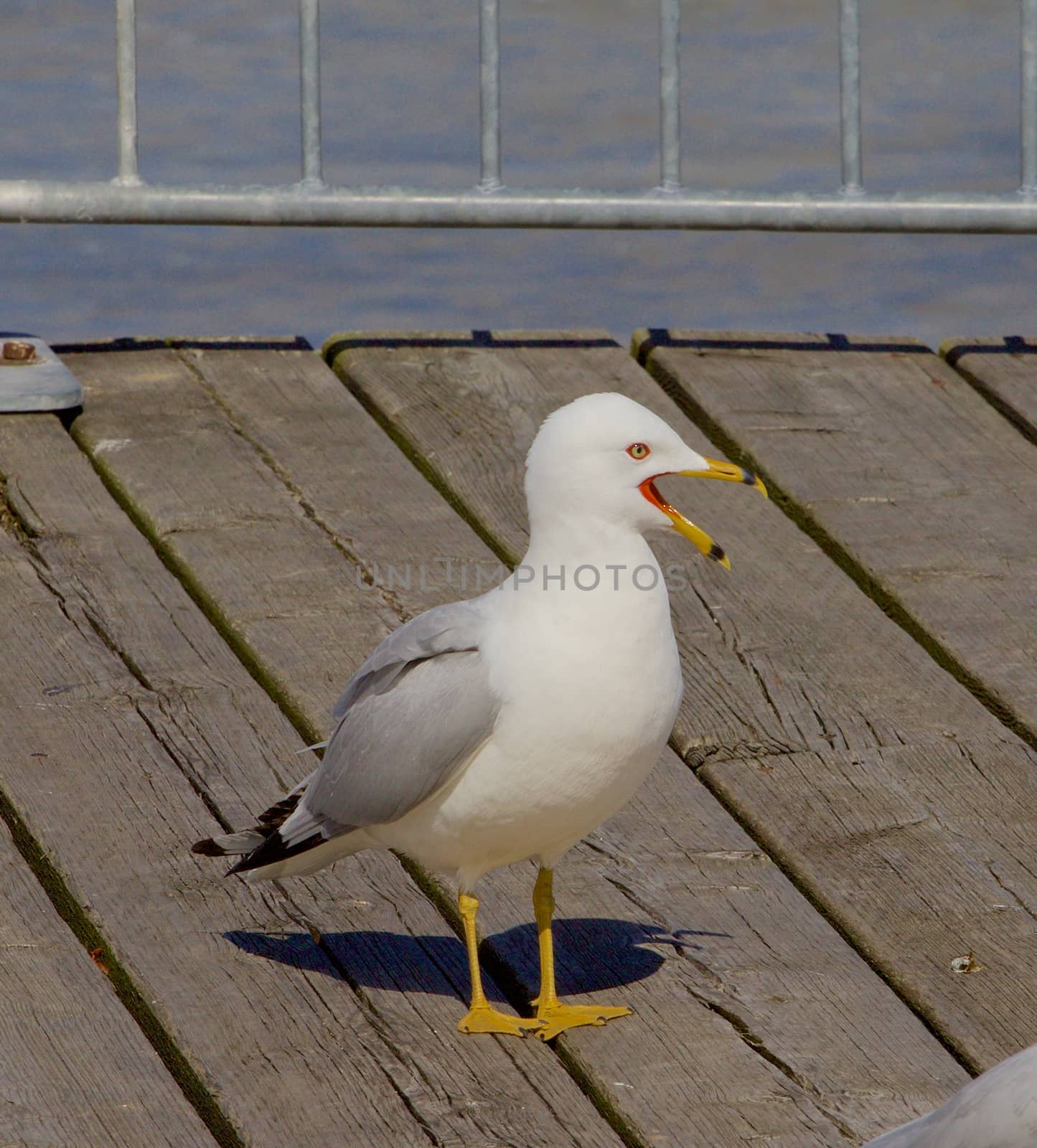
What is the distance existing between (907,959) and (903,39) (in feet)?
28.5

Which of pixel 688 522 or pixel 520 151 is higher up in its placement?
pixel 520 151

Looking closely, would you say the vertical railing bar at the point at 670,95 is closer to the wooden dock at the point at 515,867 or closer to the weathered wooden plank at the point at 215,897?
the wooden dock at the point at 515,867

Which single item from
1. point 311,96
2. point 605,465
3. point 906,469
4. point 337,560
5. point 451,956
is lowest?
point 451,956

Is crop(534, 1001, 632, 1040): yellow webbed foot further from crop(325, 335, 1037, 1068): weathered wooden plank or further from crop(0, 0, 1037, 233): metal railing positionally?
crop(0, 0, 1037, 233): metal railing

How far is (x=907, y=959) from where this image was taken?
3.08m

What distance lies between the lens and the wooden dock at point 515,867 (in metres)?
2.82

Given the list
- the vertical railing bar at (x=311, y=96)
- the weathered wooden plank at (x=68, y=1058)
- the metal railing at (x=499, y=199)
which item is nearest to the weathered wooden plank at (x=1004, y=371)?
the metal railing at (x=499, y=199)

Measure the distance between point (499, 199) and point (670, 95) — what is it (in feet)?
1.64

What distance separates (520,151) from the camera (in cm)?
877

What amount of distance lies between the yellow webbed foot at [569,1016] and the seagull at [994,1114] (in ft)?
2.21

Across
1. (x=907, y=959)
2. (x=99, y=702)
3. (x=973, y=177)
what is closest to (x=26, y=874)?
(x=99, y=702)

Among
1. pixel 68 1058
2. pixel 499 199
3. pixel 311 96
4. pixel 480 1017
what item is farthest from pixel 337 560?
pixel 68 1058

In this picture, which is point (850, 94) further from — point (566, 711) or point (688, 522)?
point (566, 711)

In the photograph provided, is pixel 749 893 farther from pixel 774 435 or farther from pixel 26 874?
pixel 774 435
